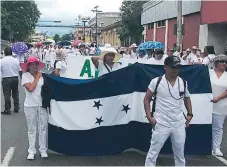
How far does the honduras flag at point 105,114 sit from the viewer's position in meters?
6.25

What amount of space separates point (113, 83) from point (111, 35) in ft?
269

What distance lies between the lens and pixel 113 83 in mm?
6320

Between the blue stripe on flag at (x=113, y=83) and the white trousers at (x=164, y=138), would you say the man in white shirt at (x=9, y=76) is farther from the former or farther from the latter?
the white trousers at (x=164, y=138)

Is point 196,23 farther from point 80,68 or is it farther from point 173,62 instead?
point 173,62

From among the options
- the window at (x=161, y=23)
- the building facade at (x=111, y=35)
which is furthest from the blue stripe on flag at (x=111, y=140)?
the building facade at (x=111, y=35)

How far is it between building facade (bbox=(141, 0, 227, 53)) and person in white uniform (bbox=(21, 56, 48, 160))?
17577 mm

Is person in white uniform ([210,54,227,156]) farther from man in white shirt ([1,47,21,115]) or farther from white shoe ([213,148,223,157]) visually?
man in white shirt ([1,47,21,115])

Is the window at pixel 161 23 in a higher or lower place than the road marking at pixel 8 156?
higher

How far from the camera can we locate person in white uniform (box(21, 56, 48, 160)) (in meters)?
6.16

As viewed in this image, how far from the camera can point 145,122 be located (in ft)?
20.5

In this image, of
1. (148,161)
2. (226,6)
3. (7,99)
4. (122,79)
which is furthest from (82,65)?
(226,6)

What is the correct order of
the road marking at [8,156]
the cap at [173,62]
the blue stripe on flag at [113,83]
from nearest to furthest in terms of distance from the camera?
the cap at [173,62], the road marking at [8,156], the blue stripe on flag at [113,83]

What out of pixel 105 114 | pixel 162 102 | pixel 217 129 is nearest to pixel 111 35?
pixel 217 129

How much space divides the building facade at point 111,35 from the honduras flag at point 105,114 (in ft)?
230
